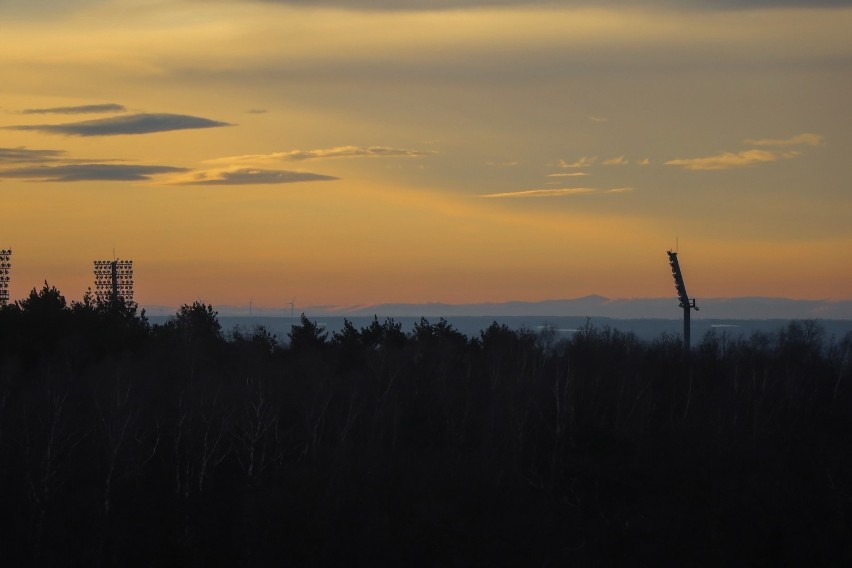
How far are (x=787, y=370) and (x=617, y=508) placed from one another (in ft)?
84.2

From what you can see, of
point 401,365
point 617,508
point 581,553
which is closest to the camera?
point 581,553

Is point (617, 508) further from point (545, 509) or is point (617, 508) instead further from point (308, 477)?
point (308, 477)

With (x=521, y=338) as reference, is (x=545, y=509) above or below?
below

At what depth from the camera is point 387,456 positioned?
66.4 meters

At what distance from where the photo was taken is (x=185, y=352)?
78.3 metres

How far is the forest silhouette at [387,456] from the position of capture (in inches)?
2265

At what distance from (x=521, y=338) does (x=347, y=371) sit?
16649 millimetres

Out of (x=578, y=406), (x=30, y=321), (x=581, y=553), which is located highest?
(x=30, y=321)

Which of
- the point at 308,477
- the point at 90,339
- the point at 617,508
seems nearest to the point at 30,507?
the point at 308,477

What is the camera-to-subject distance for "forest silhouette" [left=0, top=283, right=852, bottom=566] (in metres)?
57.5

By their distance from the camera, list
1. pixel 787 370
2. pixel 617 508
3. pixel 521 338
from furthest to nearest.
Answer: pixel 521 338, pixel 787 370, pixel 617 508

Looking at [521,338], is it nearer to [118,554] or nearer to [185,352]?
[185,352]

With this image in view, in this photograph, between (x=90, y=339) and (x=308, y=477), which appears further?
(x=90, y=339)

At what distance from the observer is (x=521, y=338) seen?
314ft
